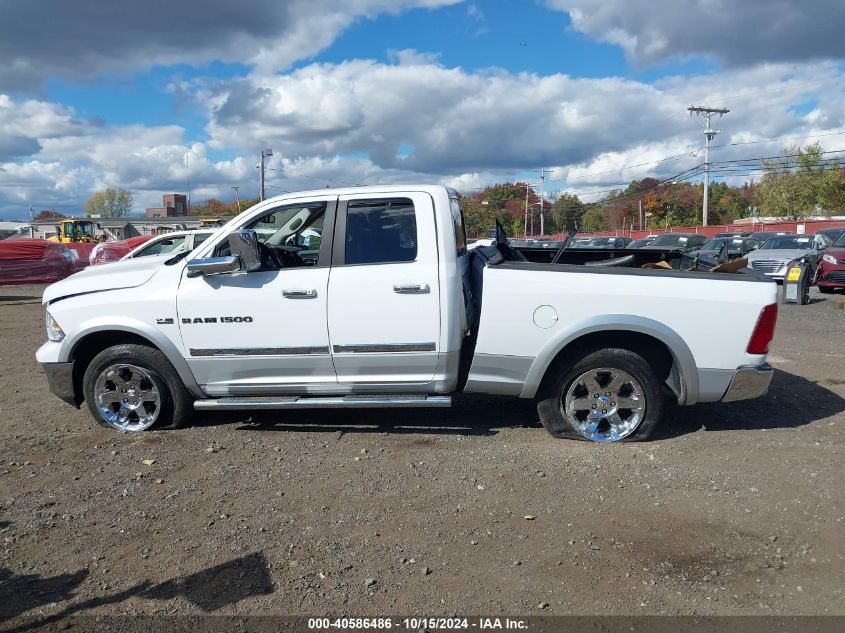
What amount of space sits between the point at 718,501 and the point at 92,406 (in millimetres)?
4801

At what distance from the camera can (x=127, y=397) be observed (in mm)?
5566

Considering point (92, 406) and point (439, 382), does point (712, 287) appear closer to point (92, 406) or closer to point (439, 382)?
point (439, 382)

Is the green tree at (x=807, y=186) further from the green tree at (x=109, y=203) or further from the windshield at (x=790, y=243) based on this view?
the green tree at (x=109, y=203)

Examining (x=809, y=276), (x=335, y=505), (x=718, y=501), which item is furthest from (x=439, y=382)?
(x=809, y=276)

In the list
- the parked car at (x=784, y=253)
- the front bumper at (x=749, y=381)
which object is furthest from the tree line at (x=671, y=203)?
the front bumper at (x=749, y=381)

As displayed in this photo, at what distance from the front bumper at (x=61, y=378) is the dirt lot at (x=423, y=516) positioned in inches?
15.4

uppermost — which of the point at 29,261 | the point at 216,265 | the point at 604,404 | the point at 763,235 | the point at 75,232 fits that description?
the point at 75,232

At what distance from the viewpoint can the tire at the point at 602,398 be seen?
5.09 metres

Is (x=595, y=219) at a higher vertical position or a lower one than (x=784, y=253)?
higher

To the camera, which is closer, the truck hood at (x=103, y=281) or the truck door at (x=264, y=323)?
the truck door at (x=264, y=323)

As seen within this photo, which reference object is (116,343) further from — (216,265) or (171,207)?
(171,207)

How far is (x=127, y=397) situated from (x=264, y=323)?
4.60 ft

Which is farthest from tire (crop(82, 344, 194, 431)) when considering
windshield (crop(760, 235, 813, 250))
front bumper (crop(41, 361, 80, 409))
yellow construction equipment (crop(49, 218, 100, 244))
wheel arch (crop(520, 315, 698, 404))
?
yellow construction equipment (crop(49, 218, 100, 244))

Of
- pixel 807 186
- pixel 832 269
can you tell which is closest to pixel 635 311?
pixel 832 269
